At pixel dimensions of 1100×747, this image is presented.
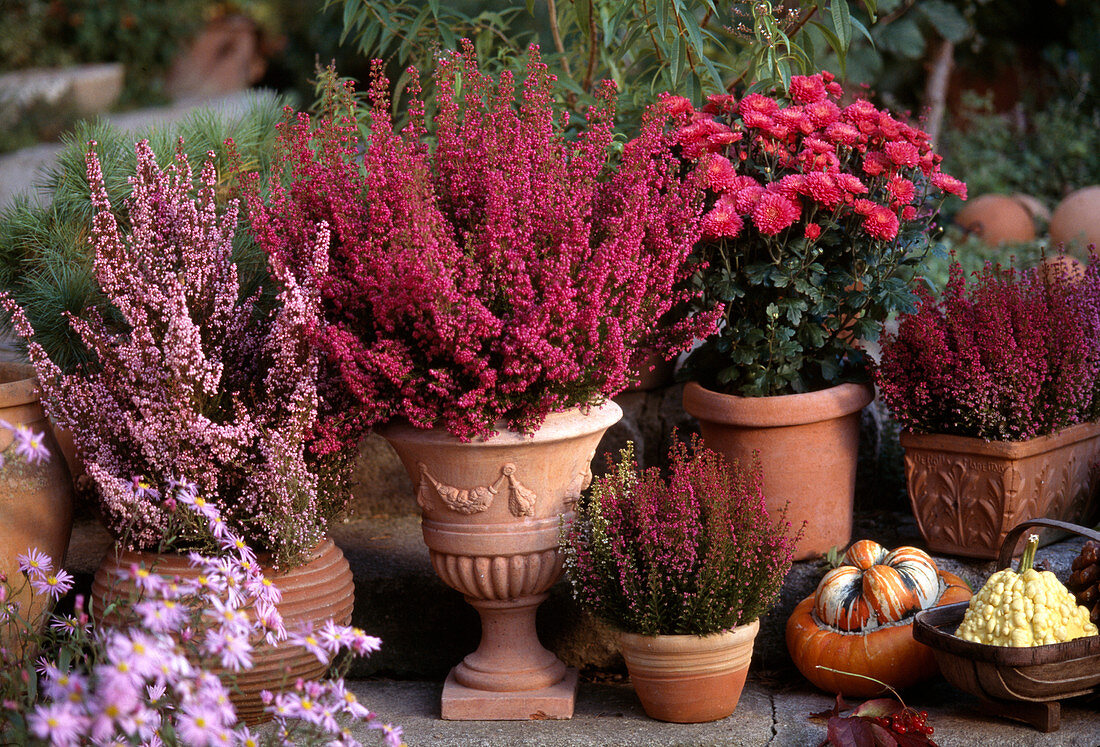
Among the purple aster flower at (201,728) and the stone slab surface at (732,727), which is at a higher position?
the purple aster flower at (201,728)

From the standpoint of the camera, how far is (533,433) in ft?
7.41

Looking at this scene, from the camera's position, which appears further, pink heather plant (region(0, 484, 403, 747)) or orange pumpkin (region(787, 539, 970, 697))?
orange pumpkin (region(787, 539, 970, 697))

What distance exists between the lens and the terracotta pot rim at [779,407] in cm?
268

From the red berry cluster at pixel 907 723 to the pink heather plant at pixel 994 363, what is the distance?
0.78m

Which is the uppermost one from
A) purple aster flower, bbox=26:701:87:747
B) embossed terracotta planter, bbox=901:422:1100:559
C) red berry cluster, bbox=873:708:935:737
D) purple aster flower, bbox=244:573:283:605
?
purple aster flower, bbox=26:701:87:747

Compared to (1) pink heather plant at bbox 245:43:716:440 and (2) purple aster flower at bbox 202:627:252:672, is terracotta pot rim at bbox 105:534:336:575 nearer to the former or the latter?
(1) pink heather plant at bbox 245:43:716:440

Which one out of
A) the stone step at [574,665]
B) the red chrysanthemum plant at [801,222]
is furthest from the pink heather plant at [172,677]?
the red chrysanthemum plant at [801,222]

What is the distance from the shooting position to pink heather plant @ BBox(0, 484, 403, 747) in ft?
4.54

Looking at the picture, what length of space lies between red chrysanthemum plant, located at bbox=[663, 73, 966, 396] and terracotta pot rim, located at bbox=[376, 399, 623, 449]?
500mm

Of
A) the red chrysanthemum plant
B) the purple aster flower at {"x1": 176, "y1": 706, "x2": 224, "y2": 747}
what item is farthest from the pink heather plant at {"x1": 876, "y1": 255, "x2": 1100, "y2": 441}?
the purple aster flower at {"x1": 176, "y1": 706, "x2": 224, "y2": 747}

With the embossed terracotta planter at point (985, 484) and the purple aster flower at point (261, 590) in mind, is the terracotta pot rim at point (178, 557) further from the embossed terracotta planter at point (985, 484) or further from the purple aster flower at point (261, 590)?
the embossed terracotta planter at point (985, 484)

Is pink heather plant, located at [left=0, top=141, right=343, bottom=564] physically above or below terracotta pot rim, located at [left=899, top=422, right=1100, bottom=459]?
above

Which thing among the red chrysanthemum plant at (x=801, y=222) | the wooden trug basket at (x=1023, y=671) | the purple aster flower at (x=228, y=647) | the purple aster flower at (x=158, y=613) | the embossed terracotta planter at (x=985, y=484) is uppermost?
the red chrysanthemum plant at (x=801, y=222)

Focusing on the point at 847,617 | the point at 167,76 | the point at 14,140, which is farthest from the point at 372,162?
the point at 167,76
